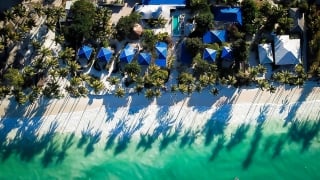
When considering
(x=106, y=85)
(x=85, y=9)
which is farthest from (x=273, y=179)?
(x=85, y=9)

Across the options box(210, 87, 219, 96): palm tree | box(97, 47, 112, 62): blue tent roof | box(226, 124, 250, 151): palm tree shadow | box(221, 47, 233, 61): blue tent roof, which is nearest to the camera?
box(97, 47, 112, 62): blue tent roof

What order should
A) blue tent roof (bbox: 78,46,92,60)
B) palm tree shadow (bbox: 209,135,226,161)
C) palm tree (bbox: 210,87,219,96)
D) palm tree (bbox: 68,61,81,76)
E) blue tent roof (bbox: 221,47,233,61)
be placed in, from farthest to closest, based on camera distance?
palm tree shadow (bbox: 209,135,226,161), palm tree (bbox: 210,87,219,96), blue tent roof (bbox: 221,47,233,61), blue tent roof (bbox: 78,46,92,60), palm tree (bbox: 68,61,81,76)

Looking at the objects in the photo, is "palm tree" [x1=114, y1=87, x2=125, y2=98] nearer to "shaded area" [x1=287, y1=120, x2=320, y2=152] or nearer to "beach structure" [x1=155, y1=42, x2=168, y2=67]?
"beach structure" [x1=155, y1=42, x2=168, y2=67]

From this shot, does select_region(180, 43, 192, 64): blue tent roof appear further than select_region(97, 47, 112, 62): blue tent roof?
Yes

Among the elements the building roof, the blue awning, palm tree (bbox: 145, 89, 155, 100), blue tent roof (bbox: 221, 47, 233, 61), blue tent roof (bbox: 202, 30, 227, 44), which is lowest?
palm tree (bbox: 145, 89, 155, 100)

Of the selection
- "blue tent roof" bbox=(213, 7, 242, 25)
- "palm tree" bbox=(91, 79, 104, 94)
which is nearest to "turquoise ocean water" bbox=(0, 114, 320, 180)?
"palm tree" bbox=(91, 79, 104, 94)

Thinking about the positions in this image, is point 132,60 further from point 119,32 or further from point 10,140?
point 10,140

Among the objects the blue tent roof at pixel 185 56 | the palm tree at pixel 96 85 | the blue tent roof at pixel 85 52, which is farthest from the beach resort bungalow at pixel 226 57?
the blue tent roof at pixel 85 52
